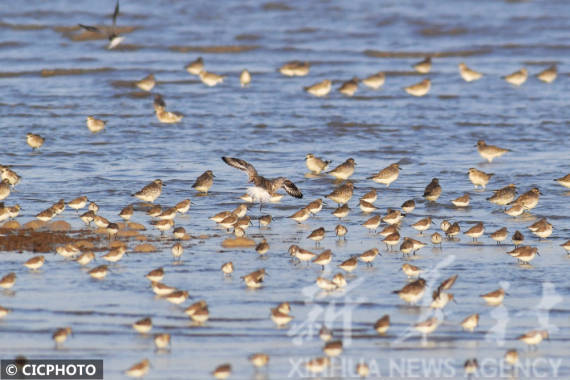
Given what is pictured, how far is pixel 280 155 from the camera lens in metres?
19.5

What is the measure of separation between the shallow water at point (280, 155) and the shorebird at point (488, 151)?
0.17 meters

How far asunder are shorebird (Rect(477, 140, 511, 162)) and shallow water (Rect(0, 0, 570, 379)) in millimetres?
173

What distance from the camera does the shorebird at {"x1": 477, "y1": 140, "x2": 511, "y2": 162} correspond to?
18.9 meters

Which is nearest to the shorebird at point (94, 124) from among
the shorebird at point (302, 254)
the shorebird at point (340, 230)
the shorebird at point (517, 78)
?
the shorebird at point (340, 230)

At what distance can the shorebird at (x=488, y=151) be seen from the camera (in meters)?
18.9

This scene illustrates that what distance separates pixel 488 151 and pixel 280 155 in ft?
11.4

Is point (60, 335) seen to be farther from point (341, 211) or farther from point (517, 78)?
point (517, 78)

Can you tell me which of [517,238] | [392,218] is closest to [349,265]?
[517,238]

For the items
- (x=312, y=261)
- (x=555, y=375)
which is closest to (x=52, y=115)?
(x=312, y=261)

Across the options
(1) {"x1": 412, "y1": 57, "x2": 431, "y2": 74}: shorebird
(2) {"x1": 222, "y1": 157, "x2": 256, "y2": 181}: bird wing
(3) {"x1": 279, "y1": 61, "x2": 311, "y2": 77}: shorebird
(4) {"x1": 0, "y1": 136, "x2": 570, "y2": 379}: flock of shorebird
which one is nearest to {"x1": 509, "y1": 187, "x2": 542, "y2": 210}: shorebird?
(4) {"x1": 0, "y1": 136, "x2": 570, "y2": 379}: flock of shorebird

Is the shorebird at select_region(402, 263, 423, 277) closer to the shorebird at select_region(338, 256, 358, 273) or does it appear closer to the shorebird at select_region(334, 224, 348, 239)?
the shorebird at select_region(338, 256, 358, 273)

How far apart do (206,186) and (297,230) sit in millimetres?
2445

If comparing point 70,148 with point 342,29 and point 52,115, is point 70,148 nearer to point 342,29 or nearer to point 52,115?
point 52,115

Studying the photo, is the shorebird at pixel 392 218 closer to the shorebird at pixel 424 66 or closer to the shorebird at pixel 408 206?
the shorebird at pixel 408 206
